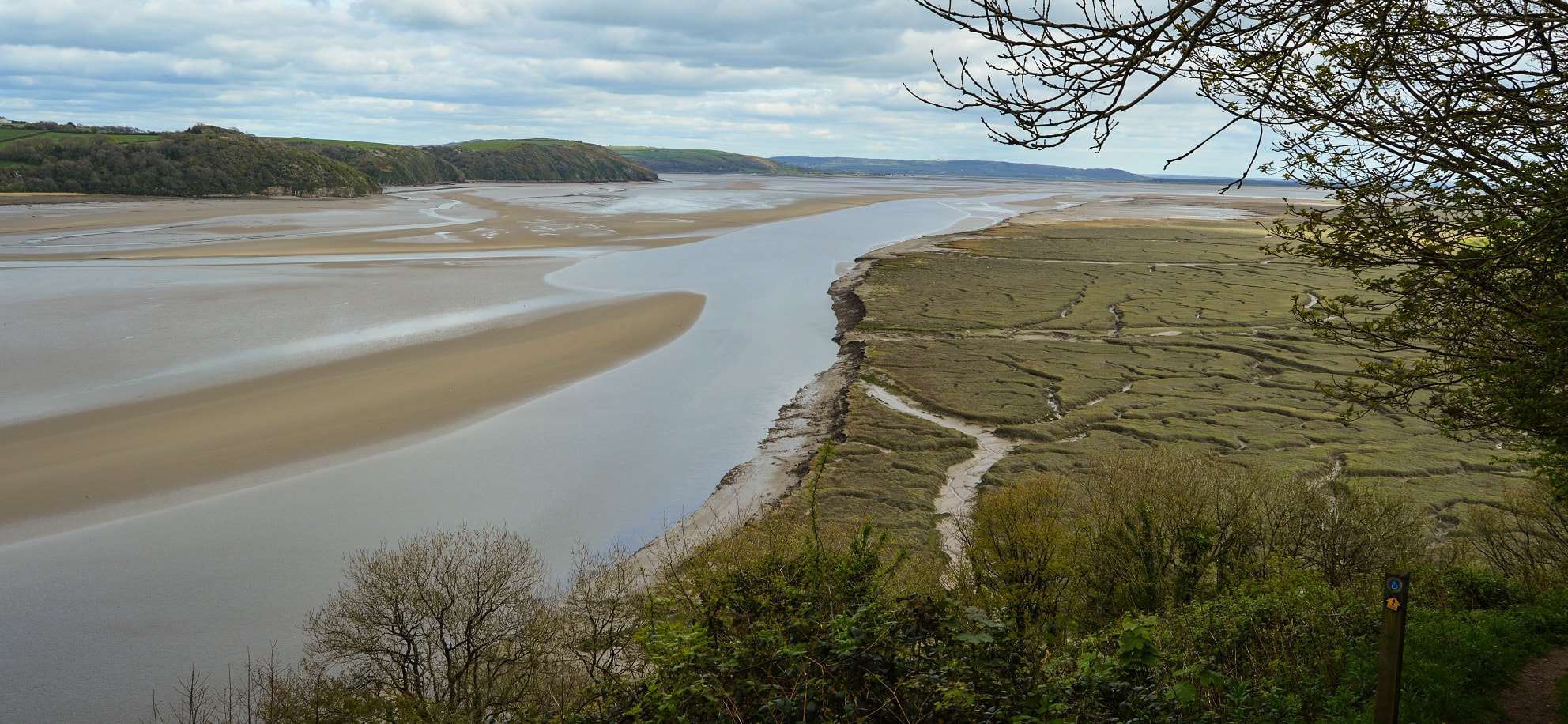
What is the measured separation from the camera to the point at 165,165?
320 ft

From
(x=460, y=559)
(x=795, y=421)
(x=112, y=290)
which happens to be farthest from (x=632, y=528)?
(x=112, y=290)

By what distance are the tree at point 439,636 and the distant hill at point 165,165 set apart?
100944mm

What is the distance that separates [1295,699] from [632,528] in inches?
502

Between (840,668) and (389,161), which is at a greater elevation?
(389,161)

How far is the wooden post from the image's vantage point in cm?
583

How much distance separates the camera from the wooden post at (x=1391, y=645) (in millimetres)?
5828

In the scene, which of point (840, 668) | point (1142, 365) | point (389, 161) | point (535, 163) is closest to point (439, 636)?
point (840, 668)

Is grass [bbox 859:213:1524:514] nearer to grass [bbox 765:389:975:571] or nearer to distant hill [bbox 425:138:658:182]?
grass [bbox 765:389:975:571]

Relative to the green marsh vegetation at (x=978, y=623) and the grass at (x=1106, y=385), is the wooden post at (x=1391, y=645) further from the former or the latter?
the grass at (x=1106, y=385)

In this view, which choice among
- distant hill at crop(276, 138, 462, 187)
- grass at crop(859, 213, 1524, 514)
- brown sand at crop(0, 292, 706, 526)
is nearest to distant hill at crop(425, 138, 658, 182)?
distant hill at crop(276, 138, 462, 187)

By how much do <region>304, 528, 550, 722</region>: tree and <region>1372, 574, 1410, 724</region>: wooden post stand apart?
Answer: 9.16 metres

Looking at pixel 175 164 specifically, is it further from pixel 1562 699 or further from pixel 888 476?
pixel 1562 699

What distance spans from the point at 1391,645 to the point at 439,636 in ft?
38.6

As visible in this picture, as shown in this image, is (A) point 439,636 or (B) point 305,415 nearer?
(A) point 439,636
